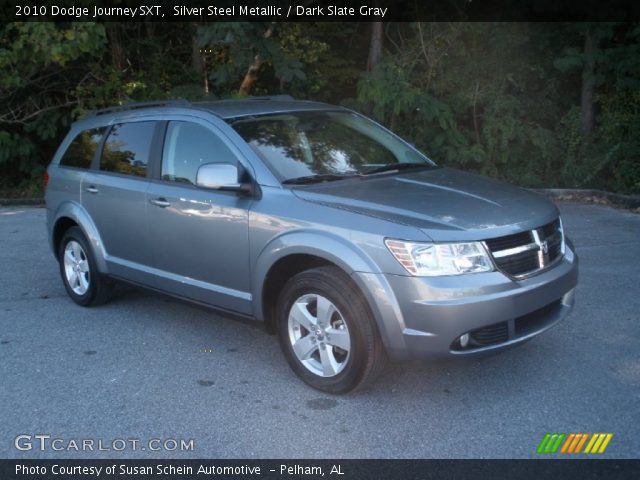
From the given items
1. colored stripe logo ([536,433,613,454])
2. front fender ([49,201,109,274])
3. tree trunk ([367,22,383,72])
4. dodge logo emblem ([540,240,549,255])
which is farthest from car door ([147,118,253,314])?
tree trunk ([367,22,383,72])

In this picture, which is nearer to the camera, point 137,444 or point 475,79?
point 137,444

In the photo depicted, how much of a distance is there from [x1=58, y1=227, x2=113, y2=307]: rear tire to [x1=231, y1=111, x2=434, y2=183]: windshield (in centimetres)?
206

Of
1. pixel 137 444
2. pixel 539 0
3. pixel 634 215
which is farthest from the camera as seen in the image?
pixel 539 0

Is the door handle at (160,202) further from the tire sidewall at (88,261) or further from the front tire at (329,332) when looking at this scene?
the front tire at (329,332)

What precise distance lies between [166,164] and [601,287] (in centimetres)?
397

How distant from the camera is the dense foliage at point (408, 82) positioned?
11742 mm

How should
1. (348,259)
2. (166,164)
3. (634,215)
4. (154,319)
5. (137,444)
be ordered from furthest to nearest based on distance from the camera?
1. (634,215)
2. (154,319)
3. (166,164)
4. (348,259)
5. (137,444)

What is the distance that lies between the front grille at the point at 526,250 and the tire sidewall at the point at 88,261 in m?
3.61

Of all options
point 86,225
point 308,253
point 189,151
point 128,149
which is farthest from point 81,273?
point 308,253

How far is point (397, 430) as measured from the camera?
3.99 metres

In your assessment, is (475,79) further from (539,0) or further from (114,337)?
(114,337)

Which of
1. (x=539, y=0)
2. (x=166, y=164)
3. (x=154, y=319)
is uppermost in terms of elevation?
(x=539, y=0)

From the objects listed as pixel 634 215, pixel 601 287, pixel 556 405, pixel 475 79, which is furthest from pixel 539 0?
pixel 556 405

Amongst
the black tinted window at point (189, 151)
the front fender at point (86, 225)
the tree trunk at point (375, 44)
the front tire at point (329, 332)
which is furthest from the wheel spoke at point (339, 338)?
the tree trunk at point (375, 44)
